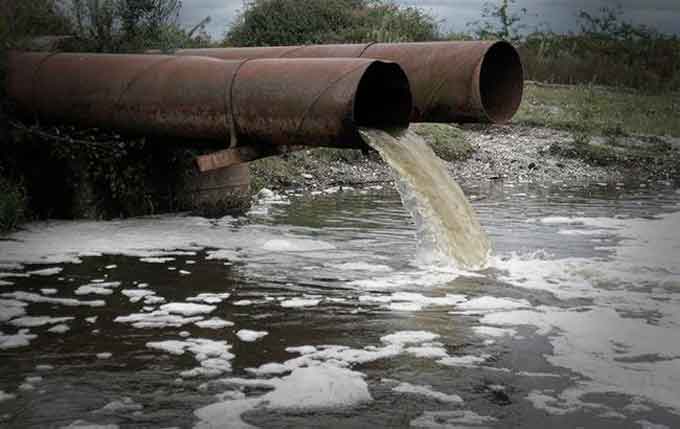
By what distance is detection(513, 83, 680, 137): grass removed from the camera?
58.2 feet

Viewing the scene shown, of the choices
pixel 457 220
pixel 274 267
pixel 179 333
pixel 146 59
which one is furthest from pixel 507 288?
pixel 146 59

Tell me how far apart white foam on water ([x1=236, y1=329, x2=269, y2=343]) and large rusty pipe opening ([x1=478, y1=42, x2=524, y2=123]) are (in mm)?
4077

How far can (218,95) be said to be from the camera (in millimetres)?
7012

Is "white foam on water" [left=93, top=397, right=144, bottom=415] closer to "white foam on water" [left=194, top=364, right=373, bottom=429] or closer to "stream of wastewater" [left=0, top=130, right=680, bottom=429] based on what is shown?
"stream of wastewater" [left=0, top=130, right=680, bottom=429]

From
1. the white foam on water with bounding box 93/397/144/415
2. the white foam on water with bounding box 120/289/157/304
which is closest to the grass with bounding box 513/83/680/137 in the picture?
the white foam on water with bounding box 120/289/157/304

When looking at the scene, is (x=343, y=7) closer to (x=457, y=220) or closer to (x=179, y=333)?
(x=457, y=220)

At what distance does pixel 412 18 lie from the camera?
22203 mm

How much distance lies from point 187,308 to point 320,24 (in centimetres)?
1693

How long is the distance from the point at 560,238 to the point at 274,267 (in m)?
3.06

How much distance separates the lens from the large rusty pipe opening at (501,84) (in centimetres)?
792

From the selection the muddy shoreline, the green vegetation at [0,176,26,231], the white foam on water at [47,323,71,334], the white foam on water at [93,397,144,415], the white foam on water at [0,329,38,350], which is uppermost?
the green vegetation at [0,176,26,231]

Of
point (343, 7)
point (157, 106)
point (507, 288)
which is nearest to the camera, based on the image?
point (507, 288)

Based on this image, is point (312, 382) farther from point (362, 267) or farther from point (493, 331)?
point (362, 267)

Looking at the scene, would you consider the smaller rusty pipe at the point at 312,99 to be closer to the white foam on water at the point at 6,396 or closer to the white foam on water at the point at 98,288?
the white foam on water at the point at 98,288
